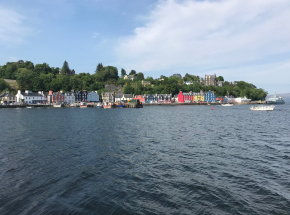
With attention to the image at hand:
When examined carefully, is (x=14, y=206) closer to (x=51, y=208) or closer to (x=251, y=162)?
(x=51, y=208)

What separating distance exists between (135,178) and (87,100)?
150 m

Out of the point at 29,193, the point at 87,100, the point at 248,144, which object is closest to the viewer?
the point at 29,193

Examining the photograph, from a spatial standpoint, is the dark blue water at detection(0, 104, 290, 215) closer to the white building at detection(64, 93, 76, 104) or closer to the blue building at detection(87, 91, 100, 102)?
the white building at detection(64, 93, 76, 104)

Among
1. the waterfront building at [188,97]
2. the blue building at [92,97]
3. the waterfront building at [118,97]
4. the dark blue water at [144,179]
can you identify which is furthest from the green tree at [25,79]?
the dark blue water at [144,179]

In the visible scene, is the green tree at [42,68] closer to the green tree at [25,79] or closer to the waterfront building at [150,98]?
the green tree at [25,79]

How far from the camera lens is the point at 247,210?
30.2 feet

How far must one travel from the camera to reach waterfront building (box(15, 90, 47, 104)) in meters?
124

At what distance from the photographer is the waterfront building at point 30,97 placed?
123875mm

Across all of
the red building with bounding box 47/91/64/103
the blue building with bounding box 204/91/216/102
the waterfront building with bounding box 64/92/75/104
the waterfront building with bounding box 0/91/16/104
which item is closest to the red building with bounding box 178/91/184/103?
the blue building with bounding box 204/91/216/102

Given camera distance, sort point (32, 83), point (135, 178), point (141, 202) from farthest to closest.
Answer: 1. point (32, 83)
2. point (135, 178)
3. point (141, 202)

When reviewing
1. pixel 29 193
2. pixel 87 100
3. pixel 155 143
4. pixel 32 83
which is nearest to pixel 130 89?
pixel 87 100

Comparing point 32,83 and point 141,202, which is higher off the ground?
point 32,83

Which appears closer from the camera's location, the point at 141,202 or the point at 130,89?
the point at 141,202

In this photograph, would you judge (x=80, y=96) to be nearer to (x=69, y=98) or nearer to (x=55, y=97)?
(x=69, y=98)
